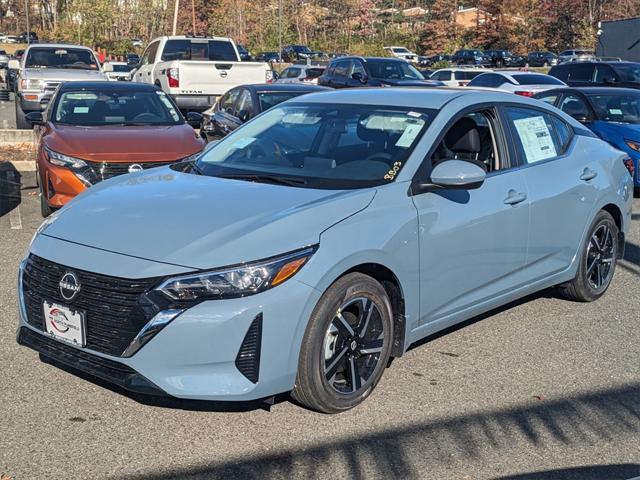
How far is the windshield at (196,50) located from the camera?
1936cm

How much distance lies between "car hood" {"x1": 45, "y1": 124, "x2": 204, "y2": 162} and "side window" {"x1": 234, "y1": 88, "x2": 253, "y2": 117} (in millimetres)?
2983

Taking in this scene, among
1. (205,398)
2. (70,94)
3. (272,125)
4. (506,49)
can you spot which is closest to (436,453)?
(205,398)

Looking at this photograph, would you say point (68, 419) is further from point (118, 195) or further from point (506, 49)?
point (506, 49)

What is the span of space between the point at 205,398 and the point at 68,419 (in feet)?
2.74

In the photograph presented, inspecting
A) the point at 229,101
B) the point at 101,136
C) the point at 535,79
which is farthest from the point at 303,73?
the point at 101,136

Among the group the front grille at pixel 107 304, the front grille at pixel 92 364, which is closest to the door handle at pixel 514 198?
the front grille at pixel 107 304

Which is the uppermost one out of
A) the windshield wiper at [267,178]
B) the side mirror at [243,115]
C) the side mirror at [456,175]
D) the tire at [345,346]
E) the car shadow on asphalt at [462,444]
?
the side mirror at [456,175]

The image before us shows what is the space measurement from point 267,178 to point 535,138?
209 cm

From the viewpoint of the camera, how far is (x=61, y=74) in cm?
1769

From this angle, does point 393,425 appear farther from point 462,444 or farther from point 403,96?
point 403,96

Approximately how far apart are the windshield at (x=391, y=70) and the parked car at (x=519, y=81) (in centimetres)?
190

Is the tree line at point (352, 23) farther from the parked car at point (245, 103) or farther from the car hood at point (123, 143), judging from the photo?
the car hood at point (123, 143)

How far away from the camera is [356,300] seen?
169 inches

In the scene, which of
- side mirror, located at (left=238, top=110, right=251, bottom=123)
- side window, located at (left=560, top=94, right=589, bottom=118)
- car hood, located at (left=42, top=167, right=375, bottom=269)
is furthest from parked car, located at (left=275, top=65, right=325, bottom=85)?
car hood, located at (left=42, top=167, right=375, bottom=269)
